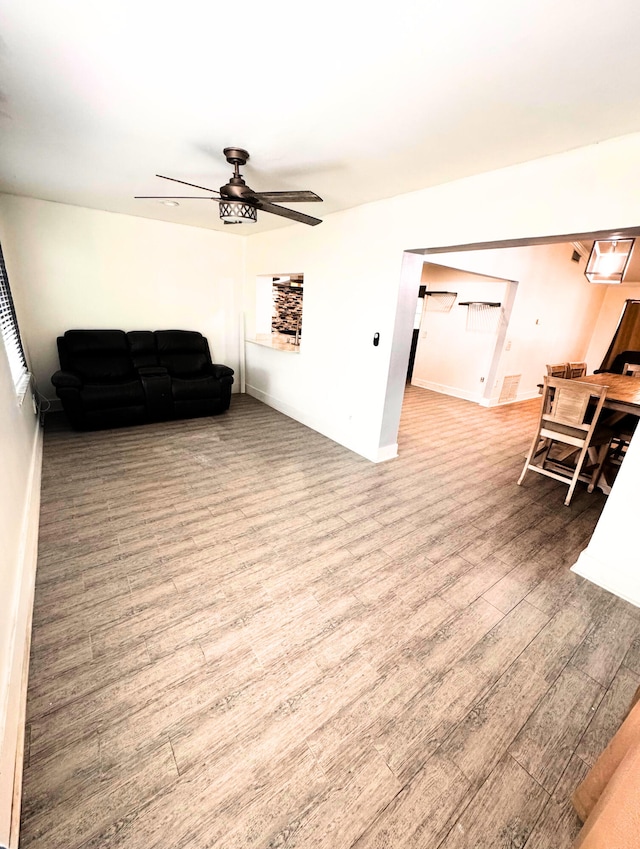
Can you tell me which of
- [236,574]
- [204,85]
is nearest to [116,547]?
[236,574]

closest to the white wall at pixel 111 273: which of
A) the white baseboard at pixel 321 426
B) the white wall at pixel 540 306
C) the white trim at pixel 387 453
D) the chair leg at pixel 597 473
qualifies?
the white baseboard at pixel 321 426

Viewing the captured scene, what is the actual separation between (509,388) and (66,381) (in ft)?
21.6

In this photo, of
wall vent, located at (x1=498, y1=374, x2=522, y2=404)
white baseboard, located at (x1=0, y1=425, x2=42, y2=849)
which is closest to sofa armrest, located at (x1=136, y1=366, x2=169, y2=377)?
white baseboard, located at (x1=0, y1=425, x2=42, y2=849)

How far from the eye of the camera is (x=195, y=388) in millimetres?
4262

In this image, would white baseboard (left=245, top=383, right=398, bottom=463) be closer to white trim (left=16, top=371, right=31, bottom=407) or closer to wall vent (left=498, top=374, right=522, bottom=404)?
white trim (left=16, top=371, right=31, bottom=407)

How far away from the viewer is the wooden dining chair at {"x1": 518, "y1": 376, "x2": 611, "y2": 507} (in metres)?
2.75

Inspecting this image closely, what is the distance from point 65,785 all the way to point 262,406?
4.27 meters

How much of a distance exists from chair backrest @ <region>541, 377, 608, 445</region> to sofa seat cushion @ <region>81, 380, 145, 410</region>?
4342 millimetres

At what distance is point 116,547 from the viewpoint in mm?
2117

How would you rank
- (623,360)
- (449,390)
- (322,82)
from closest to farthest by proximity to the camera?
(322,82) < (623,360) < (449,390)

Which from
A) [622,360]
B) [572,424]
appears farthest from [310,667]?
[622,360]

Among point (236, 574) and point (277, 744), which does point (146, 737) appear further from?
point (236, 574)

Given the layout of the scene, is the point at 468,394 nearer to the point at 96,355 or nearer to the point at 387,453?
the point at 387,453

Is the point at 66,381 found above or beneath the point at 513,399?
above
